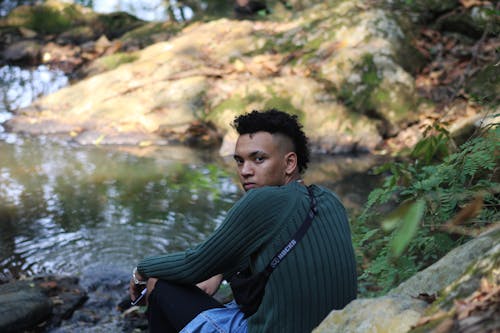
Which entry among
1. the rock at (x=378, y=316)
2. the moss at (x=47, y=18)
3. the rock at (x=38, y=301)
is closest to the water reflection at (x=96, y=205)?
the rock at (x=38, y=301)

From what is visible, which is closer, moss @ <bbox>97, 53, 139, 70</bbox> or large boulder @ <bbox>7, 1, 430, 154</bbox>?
large boulder @ <bbox>7, 1, 430, 154</bbox>

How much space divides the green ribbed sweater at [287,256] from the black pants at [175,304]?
262 mm

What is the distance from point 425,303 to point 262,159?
1.22 meters

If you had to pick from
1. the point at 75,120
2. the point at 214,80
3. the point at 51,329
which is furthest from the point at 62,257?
the point at 214,80

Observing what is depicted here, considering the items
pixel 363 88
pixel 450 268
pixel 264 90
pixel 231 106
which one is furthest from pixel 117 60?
pixel 450 268

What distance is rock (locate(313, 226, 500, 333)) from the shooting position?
162cm

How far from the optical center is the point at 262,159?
9.26ft

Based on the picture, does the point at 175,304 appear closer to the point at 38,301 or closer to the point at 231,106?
the point at 38,301

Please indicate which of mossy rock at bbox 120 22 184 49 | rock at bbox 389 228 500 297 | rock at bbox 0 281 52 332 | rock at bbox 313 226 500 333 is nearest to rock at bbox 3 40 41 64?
mossy rock at bbox 120 22 184 49

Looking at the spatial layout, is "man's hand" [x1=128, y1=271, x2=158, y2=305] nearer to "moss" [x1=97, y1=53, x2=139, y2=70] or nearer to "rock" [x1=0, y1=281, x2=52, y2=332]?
"rock" [x1=0, y1=281, x2=52, y2=332]

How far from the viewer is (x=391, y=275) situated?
10.3 ft

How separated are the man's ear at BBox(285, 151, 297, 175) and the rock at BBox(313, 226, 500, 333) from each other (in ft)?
3.17

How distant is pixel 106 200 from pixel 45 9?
15.8 m

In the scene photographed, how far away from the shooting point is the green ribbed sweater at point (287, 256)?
2283 mm
